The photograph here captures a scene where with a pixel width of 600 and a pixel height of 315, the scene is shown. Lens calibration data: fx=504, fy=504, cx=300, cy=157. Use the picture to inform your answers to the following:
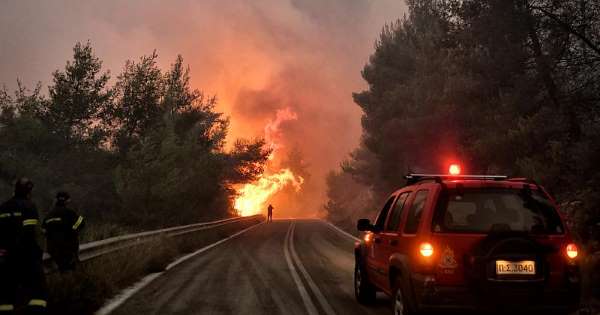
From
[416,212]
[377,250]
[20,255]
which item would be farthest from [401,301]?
[20,255]

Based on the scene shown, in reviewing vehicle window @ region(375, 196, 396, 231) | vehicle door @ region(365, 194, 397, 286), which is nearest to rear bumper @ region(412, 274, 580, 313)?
vehicle door @ region(365, 194, 397, 286)

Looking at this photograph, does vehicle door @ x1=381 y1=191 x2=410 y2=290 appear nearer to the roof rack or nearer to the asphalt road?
the roof rack

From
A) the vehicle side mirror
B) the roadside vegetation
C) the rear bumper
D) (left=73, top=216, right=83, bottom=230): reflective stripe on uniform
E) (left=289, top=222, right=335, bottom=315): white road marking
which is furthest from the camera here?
the roadside vegetation

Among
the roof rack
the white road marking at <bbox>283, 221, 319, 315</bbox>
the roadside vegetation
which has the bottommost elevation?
the white road marking at <bbox>283, 221, 319, 315</bbox>

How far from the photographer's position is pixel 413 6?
3744 centimetres

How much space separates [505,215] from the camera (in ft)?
18.8

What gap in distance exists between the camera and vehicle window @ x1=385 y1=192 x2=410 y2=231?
6.73 m

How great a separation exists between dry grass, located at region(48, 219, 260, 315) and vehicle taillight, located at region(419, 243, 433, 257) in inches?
194

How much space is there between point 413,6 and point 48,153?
91.4ft

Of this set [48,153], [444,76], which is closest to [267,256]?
[444,76]

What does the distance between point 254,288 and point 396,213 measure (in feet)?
12.7

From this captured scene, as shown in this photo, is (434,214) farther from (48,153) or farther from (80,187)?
(48,153)

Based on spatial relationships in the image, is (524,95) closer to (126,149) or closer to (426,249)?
(426,249)

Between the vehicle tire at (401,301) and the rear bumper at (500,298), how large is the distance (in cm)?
29
